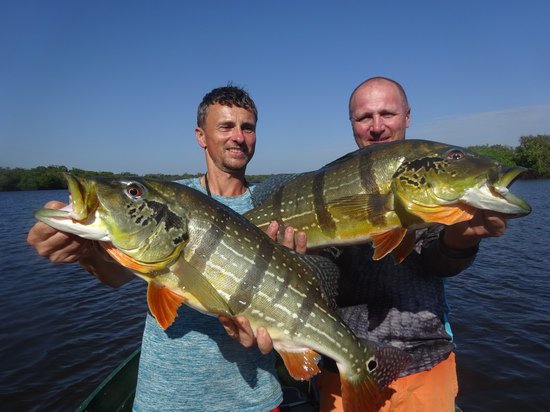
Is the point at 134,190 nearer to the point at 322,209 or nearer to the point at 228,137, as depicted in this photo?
the point at 228,137

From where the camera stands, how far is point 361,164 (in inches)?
148

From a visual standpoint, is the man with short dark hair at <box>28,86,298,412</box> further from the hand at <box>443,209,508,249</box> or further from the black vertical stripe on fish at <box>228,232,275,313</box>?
the hand at <box>443,209,508,249</box>

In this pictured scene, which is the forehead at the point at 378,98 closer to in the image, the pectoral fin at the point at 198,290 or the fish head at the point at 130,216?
the fish head at the point at 130,216

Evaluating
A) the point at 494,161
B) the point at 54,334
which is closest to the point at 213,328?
the point at 494,161

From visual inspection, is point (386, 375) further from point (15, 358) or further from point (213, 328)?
point (15, 358)

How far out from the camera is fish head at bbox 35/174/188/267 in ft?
8.90

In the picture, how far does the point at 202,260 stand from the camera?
2.96 m

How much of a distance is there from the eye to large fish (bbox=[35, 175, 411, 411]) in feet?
5.84

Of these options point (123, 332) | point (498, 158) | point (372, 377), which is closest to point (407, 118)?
point (372, 377)

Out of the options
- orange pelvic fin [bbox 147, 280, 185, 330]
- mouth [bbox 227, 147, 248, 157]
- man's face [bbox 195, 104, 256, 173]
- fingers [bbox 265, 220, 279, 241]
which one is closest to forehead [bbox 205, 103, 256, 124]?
man's face [bbox 195, 104, 256, 173]

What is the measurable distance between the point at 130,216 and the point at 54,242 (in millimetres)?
551

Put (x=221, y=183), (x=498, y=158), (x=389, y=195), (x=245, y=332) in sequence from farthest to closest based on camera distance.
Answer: (x=498, y=158) < (x=221, y=183) < (x=389, y=195) < (x=245, y=332)

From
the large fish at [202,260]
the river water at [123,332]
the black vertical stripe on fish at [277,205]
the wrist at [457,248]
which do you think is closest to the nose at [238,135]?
the black vertical stripe on fish at [277,205]

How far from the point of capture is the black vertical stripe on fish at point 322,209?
3.77 m
